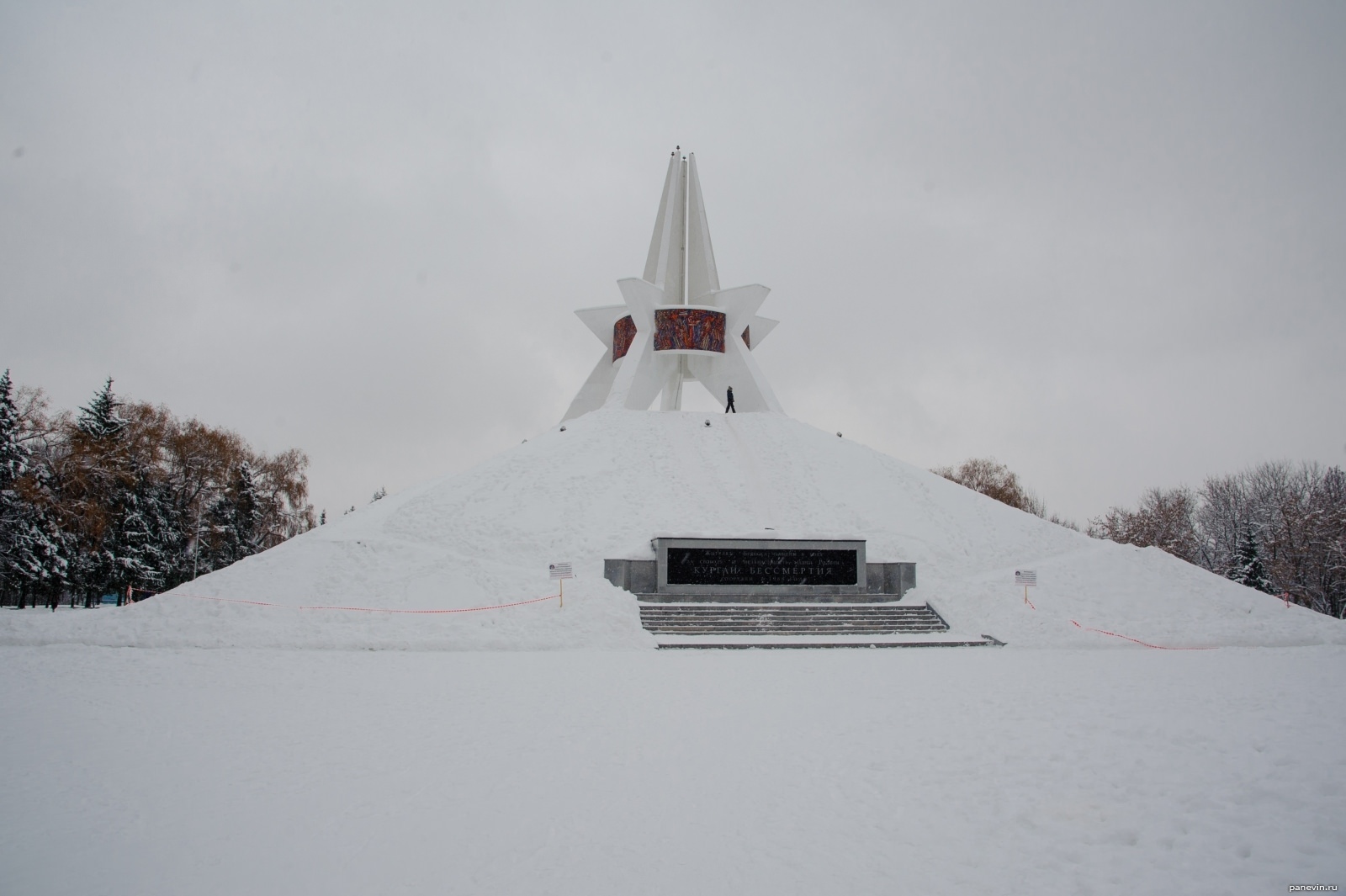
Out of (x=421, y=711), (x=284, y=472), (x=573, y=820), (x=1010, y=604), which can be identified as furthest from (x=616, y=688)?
(x=284, y=472)

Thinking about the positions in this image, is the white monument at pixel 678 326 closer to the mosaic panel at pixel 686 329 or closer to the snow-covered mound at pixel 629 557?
the mosaic panel at pixel 686 329

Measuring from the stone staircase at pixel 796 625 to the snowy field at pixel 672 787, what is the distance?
3.94 metres

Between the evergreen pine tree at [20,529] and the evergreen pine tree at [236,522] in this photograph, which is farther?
the evergreen pine tree at [236,522]

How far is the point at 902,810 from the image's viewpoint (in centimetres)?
371

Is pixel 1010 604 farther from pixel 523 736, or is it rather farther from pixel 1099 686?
pixel 523 736

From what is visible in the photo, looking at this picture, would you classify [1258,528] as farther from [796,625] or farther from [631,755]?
[631,755]

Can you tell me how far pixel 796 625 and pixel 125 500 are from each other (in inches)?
993

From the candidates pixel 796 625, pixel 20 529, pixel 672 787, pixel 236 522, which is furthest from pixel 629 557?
pixel 236 522

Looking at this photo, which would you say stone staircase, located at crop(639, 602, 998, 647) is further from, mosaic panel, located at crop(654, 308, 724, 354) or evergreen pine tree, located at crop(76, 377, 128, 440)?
evergreen pine tree, located at crop(76, 377, 128, 440)

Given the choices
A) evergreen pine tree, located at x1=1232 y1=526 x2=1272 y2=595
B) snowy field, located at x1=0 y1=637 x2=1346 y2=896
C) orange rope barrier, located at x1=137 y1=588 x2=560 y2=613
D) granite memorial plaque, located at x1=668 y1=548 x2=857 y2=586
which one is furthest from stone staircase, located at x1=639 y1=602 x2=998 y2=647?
evergreen pine tree, located at x1=1232 y1=526 x2=1272 y2=595

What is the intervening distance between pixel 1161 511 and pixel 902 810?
35163mm

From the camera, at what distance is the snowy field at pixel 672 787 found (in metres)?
3.04

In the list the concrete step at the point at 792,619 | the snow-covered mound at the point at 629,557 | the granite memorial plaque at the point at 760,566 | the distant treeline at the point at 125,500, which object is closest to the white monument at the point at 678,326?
the snow-covered mound at the point at 629,557

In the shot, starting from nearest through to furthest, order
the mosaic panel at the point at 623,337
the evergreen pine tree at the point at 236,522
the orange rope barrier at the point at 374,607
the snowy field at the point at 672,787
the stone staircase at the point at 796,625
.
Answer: the snowy field at the point at 672,787, the stone staircase at the point at 796,625, the orange rope barrier at the point at 374,607, the mosaic panel at the point at 623,337, the evergreen pine tree at the point at 236,522
